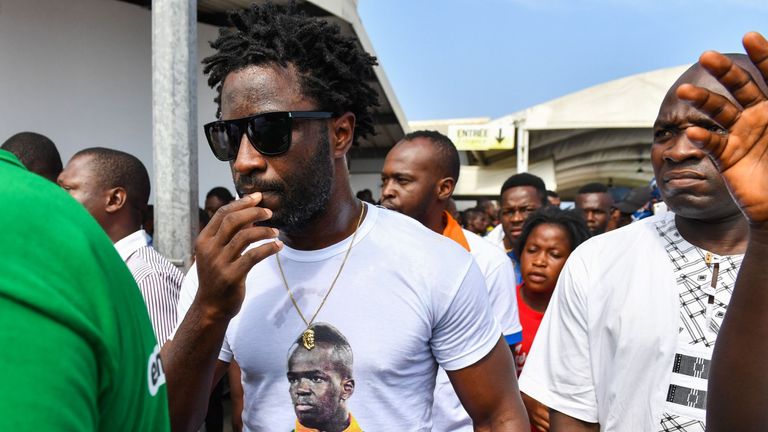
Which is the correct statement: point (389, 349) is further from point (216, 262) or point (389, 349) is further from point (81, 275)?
point (81, 275)

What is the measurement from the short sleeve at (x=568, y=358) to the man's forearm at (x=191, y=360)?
3.84ft

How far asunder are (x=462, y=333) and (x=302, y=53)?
3.37 ft

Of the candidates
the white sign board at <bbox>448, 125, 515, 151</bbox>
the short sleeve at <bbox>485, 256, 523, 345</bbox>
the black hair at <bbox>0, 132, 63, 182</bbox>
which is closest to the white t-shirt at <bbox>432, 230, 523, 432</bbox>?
the short sleeve at <bbox>485, 256, 523, 345</bbox>

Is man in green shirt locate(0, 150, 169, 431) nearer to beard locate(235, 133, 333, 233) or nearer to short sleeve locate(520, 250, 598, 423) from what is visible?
beard locate(235, 133, 333, 233)

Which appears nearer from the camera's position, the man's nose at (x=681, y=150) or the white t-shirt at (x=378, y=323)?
the white t-shirt at (x=378, y=323)

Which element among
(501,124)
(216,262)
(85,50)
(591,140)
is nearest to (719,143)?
(216,262)

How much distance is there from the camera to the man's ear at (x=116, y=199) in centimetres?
384

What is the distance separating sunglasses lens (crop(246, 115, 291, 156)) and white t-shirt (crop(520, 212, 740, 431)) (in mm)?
1126

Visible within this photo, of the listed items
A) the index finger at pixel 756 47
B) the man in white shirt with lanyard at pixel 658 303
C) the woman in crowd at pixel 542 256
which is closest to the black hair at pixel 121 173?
the woman in crowd at pixel 542 256

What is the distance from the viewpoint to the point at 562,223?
179 inches

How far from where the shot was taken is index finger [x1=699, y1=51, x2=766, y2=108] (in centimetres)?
132

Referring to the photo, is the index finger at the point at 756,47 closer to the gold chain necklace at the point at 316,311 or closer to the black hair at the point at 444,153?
the gold chain necklace at the point at 316,311

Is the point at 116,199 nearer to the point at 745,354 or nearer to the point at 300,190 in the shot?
the point at 300,190

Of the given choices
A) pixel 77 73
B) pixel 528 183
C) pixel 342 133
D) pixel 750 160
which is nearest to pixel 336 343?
pixel 342 133
